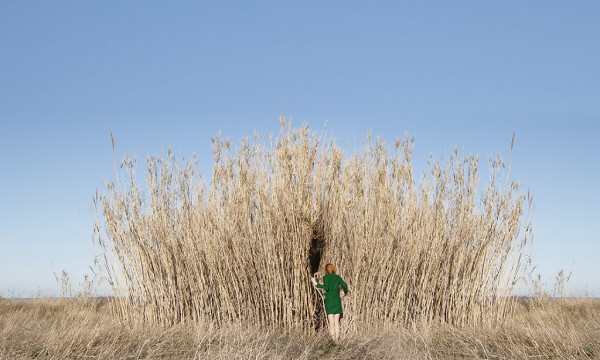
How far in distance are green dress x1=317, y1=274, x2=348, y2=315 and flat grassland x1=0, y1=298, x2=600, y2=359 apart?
0.44 meters

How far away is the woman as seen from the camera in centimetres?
752

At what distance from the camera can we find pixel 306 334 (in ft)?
25.9

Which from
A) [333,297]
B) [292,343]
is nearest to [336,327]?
[333,297]

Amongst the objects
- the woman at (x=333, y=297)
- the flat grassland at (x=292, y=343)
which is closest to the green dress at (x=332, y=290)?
the woman at (x=333, y=297)

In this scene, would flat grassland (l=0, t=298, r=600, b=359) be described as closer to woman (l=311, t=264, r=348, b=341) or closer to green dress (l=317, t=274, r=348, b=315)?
woman (l=311, t=264, r=348, b=341)

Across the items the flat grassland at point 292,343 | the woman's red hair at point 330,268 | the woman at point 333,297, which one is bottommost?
the flat grassland at point 292,343

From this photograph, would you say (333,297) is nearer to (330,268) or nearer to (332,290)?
(332,290)

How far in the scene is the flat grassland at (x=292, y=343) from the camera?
5.86 meters

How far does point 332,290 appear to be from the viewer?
752 cm

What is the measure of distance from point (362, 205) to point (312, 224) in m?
0.76

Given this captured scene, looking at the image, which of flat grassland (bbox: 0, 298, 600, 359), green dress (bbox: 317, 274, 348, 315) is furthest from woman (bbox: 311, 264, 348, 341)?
flat grassland (bbox: 0, 298, 600, 359)

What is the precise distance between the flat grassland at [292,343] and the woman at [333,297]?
21 cm

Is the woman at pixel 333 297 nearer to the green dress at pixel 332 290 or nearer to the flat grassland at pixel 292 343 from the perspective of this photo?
the green dress at pixel 332 290

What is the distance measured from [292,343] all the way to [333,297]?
806mm
